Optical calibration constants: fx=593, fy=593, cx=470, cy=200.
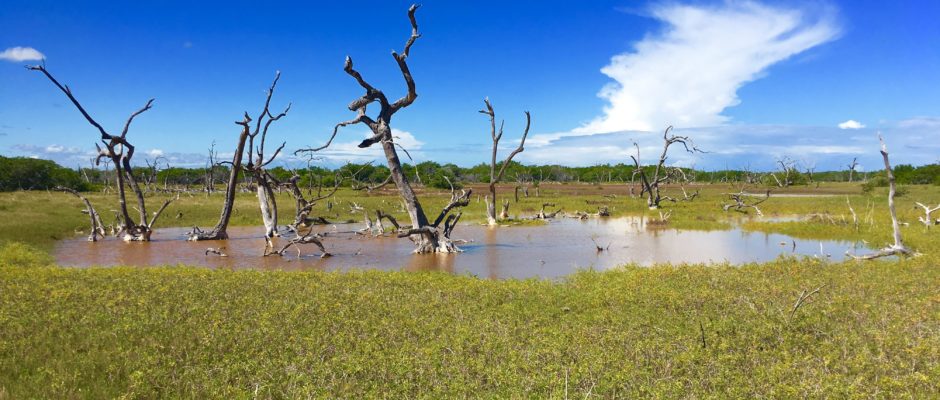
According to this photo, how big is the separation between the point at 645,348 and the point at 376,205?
1516 inches

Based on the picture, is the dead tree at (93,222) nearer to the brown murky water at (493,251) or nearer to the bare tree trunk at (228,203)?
the brown murky water at (493,251)

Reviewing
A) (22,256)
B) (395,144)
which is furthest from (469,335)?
(22,256)

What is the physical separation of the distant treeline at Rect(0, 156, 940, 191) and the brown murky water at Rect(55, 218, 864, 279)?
10.5ft

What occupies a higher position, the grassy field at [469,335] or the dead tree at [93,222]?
the dead tree at [93,222]

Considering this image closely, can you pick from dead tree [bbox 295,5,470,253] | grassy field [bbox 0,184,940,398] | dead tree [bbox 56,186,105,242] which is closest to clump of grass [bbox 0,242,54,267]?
grassy field [bbox 0,184,940,398]

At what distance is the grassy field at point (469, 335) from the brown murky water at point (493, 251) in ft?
13.0

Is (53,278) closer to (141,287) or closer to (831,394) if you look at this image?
(141,287)

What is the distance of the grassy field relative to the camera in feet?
23.4

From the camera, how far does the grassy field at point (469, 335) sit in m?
7.14

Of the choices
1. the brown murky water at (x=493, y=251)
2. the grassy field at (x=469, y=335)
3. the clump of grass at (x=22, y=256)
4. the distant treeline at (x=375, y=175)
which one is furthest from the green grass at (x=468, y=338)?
the distant treeline at (x=375, y=175)

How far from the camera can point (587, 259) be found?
19.7 m

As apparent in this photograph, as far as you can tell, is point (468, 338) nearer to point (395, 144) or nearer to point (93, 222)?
point (395, 144)

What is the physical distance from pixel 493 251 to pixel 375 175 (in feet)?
255

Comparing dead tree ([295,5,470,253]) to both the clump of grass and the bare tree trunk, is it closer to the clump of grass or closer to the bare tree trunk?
the bare tree trunk
